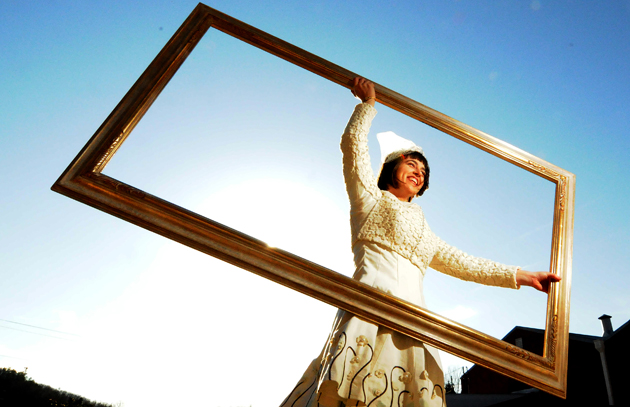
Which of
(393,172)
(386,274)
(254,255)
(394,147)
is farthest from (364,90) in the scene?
(254,255)

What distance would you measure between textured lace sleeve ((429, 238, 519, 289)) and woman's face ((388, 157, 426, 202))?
0.35 m

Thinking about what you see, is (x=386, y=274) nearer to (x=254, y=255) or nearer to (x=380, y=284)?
(x=380, y=284)

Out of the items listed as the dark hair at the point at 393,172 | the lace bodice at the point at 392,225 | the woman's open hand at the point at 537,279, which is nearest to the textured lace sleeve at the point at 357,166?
the lace bodice at the point at 392,225

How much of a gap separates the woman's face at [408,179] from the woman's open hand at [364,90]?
440 millimetres

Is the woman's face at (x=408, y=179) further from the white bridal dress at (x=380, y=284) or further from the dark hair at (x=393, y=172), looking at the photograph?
the white bridal dress at (x=380, y=284)

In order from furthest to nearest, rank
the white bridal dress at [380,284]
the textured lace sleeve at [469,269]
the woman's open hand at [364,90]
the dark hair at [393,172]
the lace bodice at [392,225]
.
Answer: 1. the dark hair at [393,172]
2. the woman's open hand at [364,90]
3. the textured lace sleeve at [469,269]
4. the lace bodice at [392,225]
5. the white bridal dress at [380,284]

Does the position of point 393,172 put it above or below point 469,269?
above

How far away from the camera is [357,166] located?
5.97 feet

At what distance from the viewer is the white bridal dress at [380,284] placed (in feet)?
4.22

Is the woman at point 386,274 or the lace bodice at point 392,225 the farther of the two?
the lace bodice at point 392,225

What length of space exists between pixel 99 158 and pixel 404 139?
5.49 ft

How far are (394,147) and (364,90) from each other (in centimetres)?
41

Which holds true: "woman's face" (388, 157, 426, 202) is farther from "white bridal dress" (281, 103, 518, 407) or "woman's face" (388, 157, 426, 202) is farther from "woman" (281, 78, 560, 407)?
"white bridal dress" (281, 103, 518, 407)

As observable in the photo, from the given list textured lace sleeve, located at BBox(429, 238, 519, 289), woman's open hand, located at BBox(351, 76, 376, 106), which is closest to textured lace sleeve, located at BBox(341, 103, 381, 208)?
woman's open hand, located at BBox(351, 76, 376, 106)
